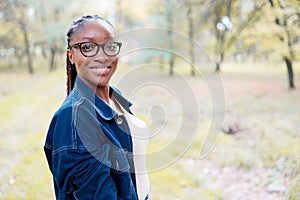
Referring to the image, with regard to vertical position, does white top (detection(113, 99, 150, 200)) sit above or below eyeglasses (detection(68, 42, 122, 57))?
below

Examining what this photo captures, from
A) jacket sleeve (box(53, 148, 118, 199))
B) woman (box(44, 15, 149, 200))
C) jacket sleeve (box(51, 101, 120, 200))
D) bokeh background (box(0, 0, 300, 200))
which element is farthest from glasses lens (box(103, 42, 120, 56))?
jacket sleeve (box(53, 148, 118, 199))

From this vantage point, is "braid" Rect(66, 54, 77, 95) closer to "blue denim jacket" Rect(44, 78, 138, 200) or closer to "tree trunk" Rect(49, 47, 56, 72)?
"blue denim jacket" Rect(44, 78, 138, 200)

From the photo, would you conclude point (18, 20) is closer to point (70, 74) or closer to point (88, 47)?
point (70, 74)

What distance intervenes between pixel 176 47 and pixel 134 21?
10.6 metres

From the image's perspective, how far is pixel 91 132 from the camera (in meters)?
0.88

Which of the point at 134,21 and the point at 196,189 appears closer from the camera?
the point at 196,189

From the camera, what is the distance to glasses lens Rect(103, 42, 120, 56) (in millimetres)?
1000

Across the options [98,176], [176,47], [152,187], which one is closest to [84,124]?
[98,176]

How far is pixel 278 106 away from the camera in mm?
7426

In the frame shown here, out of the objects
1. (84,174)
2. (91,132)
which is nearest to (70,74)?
(91,132)

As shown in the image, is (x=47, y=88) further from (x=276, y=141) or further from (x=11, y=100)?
(x=276, y=141)

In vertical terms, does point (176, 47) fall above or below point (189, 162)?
above

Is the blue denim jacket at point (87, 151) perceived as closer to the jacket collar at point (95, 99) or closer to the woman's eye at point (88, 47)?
the jacket collar at point (95, 99)

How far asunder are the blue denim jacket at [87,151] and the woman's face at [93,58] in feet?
0.14
